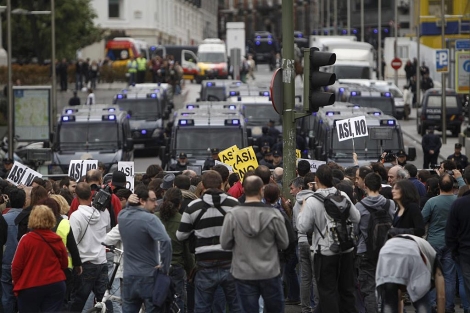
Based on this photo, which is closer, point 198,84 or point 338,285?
point 338,285

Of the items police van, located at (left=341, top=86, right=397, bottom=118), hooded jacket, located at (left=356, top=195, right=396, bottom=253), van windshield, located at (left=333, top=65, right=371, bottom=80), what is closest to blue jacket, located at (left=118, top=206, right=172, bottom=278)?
hooded jacket, located at (left=356, top=195, right=396, bottom=253)

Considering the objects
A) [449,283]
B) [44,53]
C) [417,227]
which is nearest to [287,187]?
[449,283]

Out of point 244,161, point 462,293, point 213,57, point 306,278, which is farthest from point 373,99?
point 213,57

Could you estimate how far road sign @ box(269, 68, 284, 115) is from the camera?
572 inches

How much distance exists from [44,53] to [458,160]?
44.6 metres

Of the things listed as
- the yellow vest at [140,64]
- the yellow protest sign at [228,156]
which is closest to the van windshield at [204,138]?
the yellow protest sign at [228,156]

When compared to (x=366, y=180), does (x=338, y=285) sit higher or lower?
lower

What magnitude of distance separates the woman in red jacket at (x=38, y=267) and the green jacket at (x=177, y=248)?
1.26 metres

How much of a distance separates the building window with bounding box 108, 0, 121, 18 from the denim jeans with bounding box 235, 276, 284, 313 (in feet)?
287

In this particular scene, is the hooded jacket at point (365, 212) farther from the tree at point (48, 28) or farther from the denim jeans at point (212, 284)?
the tree at point (48, 28)

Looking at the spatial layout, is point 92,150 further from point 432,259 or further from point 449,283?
point 432,259

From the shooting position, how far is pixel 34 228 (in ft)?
37.0

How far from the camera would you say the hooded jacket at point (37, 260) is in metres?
11.3

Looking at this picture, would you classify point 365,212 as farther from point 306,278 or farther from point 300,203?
point 306,278
